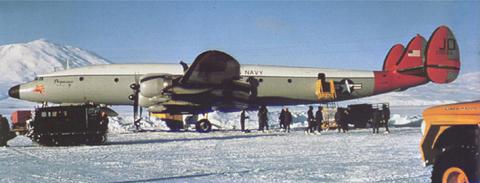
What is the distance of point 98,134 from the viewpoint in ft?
58.8

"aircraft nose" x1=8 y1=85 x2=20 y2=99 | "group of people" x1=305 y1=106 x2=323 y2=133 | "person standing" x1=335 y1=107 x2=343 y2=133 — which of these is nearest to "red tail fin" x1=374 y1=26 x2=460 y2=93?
"person standing" x1=335 y1=107 x2=343 y2=133

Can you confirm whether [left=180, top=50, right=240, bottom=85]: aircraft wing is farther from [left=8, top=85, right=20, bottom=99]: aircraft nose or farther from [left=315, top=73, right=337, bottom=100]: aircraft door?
[left=8, top=85, right=20, bottom=99]: aircraft nose

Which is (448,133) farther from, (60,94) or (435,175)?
(60,94)

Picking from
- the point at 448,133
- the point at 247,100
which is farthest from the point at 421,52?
the point at 448,133

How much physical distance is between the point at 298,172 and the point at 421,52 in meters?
23.4

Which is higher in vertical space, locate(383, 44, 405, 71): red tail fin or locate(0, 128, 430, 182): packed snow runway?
locate(383, 44, 405, 71): red tail fin

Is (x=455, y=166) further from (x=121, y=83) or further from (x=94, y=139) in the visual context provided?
(x=121, y=83)

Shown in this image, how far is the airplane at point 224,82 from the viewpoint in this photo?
23688 mm

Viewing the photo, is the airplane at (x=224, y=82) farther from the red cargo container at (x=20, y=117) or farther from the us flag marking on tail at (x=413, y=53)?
the red cargo container at (x=20, y=117)

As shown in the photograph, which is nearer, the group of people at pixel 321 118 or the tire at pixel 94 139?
the tire at pixel 94 139

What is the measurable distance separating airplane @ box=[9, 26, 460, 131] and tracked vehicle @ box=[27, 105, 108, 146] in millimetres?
5855

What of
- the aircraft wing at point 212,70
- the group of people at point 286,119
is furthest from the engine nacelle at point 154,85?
the group of people at point 286,119

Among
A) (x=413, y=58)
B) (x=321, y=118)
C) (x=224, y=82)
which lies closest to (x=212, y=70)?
(x=224, y=82)

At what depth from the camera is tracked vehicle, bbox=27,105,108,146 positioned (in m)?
17.3
